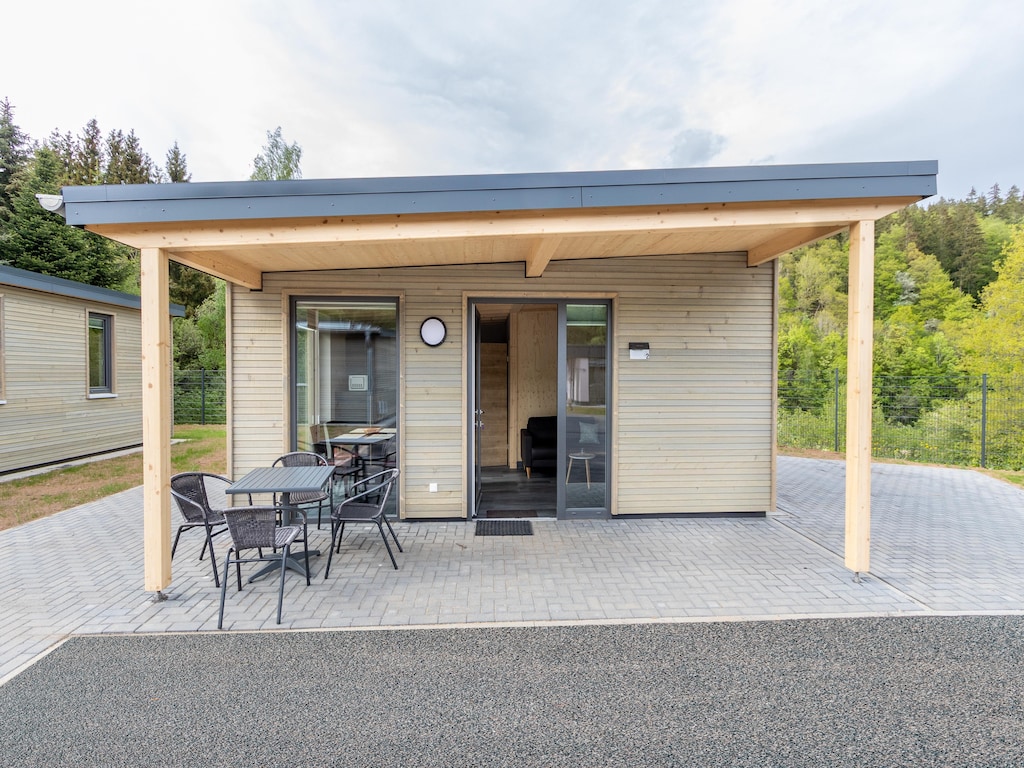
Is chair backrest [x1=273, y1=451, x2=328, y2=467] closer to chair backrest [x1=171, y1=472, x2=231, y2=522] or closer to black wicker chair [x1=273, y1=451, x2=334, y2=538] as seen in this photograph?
black wicker chair [x1=273, y1=451, x2=334, y2=538]

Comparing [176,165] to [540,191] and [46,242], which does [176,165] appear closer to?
[46,242]

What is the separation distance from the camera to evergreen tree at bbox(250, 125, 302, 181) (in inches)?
730

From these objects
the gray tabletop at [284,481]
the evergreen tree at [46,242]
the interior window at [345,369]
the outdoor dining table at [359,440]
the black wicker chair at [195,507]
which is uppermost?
the evergreen tree at [46,242]

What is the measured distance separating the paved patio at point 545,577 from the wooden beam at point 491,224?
2344mm

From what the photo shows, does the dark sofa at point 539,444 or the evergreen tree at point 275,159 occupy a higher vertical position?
the evergreen tree at point 275,159

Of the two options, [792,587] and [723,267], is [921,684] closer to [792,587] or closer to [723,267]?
[792,587]

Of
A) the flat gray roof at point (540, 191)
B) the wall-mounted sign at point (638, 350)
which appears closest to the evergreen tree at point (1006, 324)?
the wall-mounted sign at point (638, 350)

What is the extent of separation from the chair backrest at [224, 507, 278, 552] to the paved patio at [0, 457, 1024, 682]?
0.44 m

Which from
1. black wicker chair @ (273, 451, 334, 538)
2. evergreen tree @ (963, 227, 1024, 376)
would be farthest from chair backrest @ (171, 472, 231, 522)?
evergreen tree @ (963, 227, 1024, 376)

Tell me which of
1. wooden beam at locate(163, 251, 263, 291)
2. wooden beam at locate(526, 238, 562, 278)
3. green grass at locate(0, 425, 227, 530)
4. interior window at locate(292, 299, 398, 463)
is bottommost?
green grass at locate(0, 425, 227, 530)

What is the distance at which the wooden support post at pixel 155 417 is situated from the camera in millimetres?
3236

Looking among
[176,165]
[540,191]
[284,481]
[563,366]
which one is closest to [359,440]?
[284,481]

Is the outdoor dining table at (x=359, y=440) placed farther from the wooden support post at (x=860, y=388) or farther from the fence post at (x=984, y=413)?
the fence post at (x=984, y=413)

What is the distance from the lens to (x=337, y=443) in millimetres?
5258
